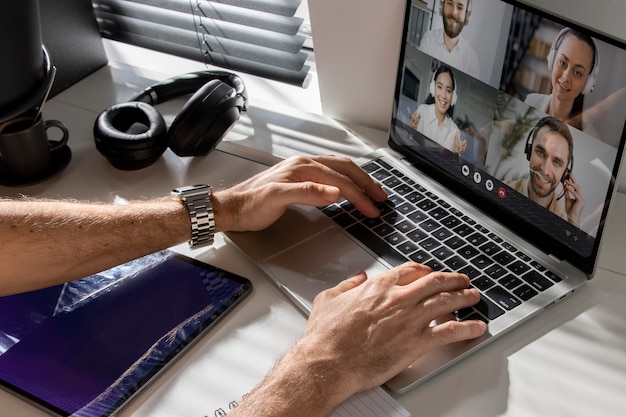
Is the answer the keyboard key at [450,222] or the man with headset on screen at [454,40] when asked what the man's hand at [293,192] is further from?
the man with headset on screen at [454,40]

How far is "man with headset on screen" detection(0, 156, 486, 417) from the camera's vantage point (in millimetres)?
830

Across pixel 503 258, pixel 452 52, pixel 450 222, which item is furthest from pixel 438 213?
pixel 452 52

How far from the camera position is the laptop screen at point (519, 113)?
883 millimetres

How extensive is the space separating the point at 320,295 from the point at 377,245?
0.15 meters

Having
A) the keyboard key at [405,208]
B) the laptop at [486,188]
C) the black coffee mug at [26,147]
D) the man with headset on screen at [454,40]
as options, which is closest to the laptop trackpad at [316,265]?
the laptop at [486,188]

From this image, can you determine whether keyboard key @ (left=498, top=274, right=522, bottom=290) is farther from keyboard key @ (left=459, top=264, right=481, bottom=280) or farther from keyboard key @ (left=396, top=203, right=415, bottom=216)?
keyboard key @ (left=396, top=203, right=415, bottom=216)

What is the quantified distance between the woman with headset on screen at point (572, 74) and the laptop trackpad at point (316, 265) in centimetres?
32

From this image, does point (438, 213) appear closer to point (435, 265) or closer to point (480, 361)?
point (435, 265)

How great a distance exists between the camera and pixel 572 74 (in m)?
0.89

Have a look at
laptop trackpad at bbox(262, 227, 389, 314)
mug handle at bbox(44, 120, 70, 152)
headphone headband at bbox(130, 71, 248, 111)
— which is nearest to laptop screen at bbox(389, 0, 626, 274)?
laptop trackpad at bbox(262, 227, 389, 314)

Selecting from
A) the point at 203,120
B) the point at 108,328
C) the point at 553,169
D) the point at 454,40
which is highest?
the point at 454,40

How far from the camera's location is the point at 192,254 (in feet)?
3.54

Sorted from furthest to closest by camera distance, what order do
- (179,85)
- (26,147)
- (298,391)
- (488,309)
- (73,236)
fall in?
(179,85), (26,147), (73,236), (488,309), (298,391)

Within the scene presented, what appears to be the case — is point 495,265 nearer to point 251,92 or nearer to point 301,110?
point 301,110
